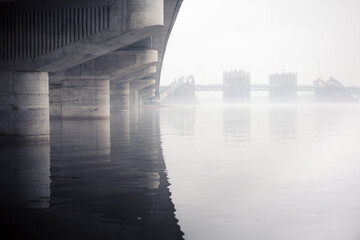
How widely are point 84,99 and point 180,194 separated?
38.3 meters

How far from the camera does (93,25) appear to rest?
24234 mm

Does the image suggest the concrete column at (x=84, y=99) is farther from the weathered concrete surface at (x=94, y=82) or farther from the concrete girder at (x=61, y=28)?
the concrete girder at (x=61, y=28)

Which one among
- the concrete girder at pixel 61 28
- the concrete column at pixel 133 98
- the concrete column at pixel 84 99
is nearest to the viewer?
the concrete girder at pixel 61 28

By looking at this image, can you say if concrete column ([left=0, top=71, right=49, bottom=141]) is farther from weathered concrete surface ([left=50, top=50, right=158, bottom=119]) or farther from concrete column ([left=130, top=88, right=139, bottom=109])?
concrete column ([left=130, top=88, right=139, bottom=109])

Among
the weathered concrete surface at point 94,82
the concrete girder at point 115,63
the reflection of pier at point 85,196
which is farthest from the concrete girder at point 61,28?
the concrete girder at point 115,63

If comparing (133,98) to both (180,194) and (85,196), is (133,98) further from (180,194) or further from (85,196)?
(85,196)

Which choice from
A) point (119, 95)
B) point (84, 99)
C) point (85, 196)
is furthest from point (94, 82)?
point (85, 196)

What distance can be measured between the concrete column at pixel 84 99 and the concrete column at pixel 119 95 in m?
25.7

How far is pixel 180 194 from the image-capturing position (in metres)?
11.4

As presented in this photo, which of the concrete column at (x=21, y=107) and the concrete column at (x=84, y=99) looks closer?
the concrete column at (x=21, y=107)

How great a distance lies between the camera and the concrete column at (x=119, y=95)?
75.5m

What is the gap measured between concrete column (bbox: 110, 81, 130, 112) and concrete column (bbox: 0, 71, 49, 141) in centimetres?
4990

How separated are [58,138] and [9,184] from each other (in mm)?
14916

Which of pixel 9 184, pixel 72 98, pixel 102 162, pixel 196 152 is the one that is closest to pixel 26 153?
pixel 102 162
